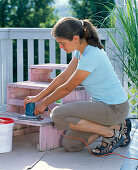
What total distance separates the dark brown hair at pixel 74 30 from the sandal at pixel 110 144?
2.59ft

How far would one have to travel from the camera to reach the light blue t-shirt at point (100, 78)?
299cm

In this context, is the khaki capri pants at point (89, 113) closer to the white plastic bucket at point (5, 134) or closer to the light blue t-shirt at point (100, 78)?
the light blue t-shirt at point (100, 78)

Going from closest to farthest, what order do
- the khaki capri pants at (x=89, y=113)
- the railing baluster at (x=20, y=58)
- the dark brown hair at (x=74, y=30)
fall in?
the dark brown hair at (x=74, y=30) → the khaki capri pants at (x=89, y=113) → the railing baluster at (x=20, y=58)

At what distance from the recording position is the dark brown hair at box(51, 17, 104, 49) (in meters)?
2.99

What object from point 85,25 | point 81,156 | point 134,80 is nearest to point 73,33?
point 85,25

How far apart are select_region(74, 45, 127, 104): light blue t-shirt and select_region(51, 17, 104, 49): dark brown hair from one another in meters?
0.09

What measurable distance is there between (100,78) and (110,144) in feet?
1.86

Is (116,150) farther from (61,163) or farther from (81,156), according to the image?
(61,163)

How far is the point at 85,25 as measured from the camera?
10.1 feet

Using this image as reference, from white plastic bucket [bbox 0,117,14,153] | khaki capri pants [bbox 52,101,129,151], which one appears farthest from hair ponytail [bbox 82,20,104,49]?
white plastic bucket [bbox 0,117,14,153]

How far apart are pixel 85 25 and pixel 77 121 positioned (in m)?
0.79

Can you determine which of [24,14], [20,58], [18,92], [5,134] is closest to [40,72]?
[18,92]

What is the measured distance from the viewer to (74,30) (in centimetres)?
300

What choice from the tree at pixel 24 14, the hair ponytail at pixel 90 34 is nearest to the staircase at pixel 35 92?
the hair ponytail at pixel 90 34
